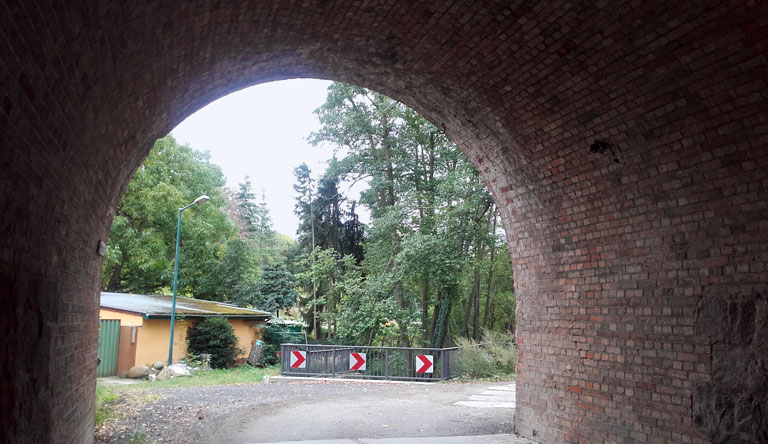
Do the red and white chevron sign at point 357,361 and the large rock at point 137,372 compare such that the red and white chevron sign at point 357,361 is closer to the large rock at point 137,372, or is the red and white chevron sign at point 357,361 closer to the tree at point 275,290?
the large rock at point 137,372

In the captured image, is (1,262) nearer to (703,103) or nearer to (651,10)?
(651,10)

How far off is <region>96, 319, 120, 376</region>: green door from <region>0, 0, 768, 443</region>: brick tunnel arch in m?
15.1

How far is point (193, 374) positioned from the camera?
791 inches

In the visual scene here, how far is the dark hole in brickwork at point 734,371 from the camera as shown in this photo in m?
5.07

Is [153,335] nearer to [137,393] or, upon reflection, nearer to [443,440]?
[137,393]

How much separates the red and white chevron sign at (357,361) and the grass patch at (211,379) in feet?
9.78

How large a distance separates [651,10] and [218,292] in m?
33.0

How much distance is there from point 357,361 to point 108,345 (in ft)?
30.5

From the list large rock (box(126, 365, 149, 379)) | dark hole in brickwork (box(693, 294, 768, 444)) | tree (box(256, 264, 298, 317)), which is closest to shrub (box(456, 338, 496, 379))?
large rock (box(126, 365, 149, 379))

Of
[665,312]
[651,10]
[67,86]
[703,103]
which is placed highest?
[651,10]

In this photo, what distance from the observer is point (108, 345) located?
2022 centimetres

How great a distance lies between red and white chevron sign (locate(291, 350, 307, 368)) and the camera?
17562mm

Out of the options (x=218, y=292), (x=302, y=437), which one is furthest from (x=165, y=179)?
(x=302, y=437)

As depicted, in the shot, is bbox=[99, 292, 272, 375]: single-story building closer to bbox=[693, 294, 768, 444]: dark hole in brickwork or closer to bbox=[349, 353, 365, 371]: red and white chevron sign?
bbox=[349, 353, 365, 371]: red and white chevron sign
